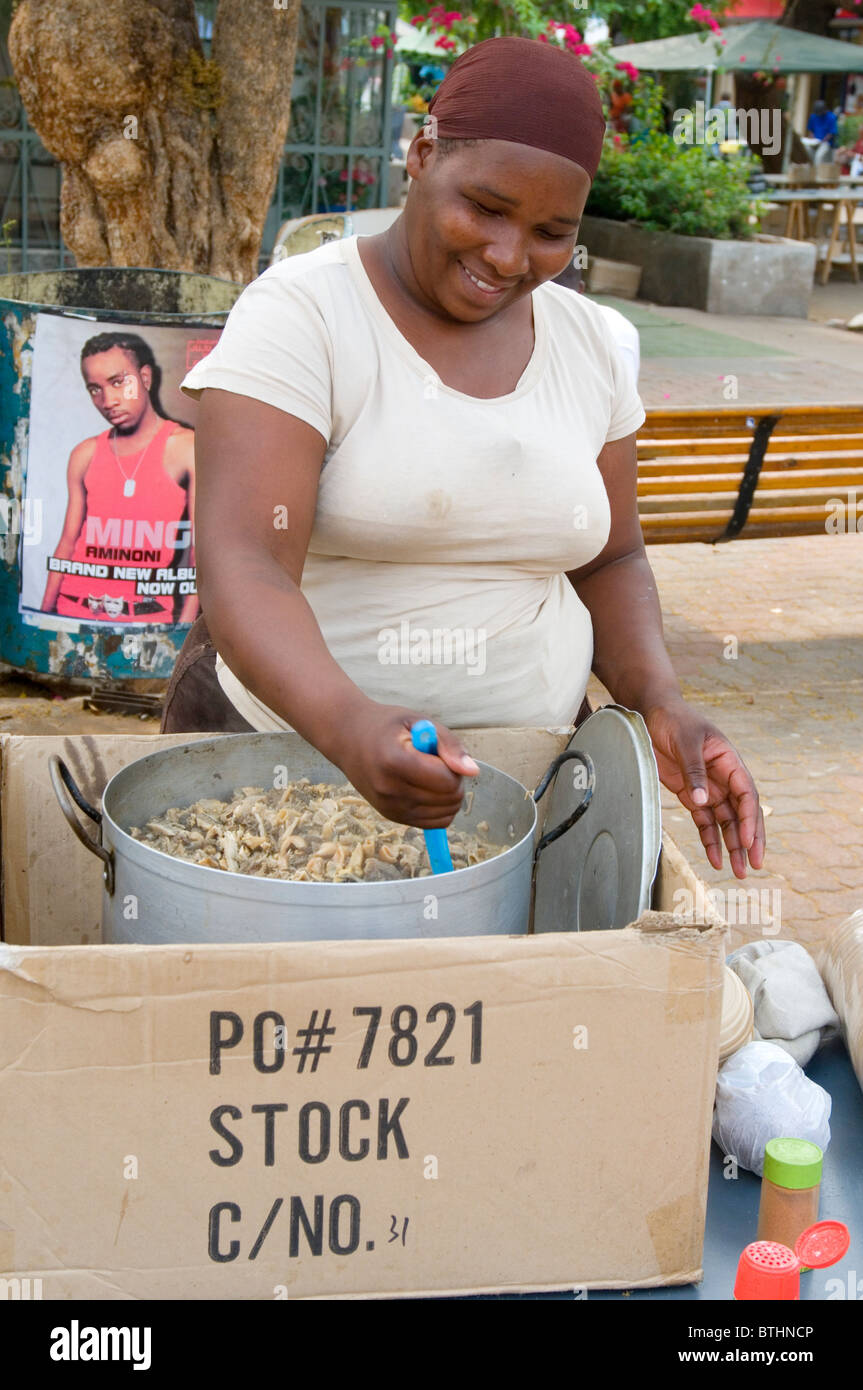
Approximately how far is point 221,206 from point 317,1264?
486 centimetres

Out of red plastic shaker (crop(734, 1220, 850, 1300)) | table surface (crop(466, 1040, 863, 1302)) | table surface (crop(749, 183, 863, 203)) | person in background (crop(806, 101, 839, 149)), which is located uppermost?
person in background (crop(806, 101, 839, 149))

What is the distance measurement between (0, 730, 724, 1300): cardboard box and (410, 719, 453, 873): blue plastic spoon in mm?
127

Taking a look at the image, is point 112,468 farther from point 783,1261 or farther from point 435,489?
point 783,1261

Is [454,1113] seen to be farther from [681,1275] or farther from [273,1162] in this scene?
[681,1275]

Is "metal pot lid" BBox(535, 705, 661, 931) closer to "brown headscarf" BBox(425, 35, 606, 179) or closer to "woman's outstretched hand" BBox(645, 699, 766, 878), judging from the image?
"woman's outstretched hand" BBox(645, 699, 766, 878)

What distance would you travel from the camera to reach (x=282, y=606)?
1.55 metres

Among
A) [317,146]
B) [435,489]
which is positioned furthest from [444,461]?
[317,146]

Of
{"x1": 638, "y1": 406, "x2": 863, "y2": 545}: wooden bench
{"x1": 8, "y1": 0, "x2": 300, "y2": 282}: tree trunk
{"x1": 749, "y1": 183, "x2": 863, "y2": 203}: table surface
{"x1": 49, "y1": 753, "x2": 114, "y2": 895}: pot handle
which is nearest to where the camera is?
{"x1": 49, "y1": 753, "x2": 114, "y2": 895}: pot handle

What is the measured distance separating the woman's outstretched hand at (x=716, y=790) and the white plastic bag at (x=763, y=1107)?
0.23 m

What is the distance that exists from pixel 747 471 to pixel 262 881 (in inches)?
168

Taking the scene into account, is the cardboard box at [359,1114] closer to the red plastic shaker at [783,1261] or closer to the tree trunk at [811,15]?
the red plastic shaker at [783,1261]

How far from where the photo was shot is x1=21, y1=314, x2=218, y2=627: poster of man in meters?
4.23

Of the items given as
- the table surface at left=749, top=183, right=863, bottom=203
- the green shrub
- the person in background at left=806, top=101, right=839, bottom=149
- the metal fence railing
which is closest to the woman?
the metal fence railing
